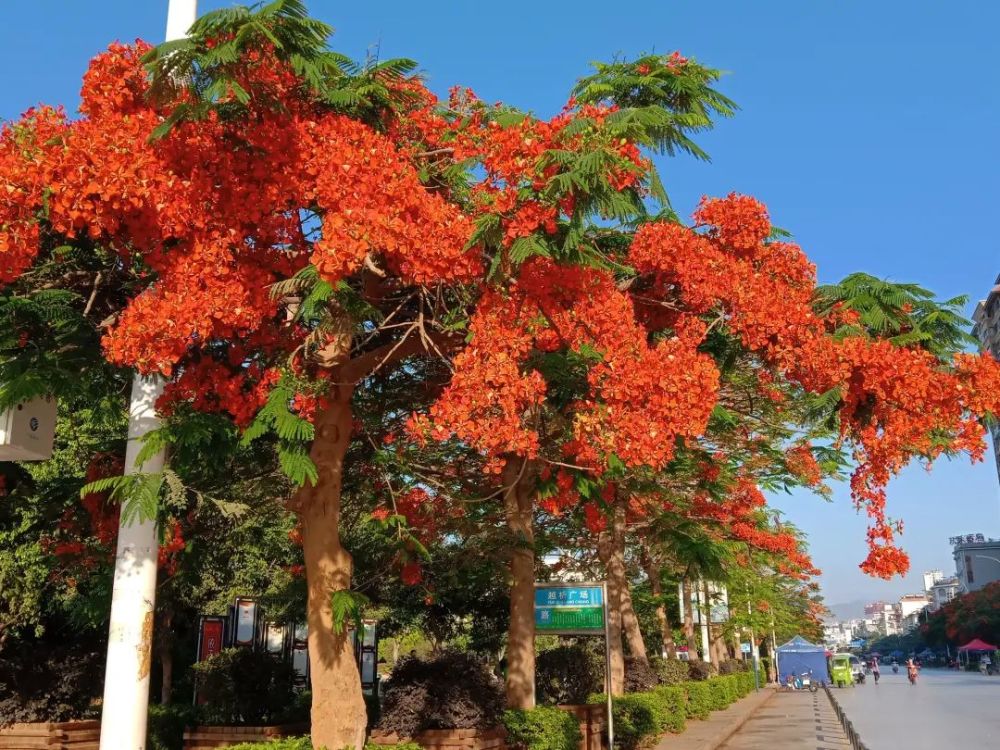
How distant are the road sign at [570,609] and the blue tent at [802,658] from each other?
1556 inches

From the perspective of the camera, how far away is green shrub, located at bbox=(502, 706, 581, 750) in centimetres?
1094

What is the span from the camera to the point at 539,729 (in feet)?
36.7

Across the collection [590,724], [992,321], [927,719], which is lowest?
[927,719]

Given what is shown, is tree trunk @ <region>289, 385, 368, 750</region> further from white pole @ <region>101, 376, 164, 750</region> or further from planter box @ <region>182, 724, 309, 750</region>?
planter box @ <region>182, 724, 309, 750</region>

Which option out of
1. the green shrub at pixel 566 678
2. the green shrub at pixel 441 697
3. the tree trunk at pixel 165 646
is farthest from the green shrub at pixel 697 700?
the tree trunk at pixel 165 646

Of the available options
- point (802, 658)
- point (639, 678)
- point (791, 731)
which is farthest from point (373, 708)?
point (802, 658)

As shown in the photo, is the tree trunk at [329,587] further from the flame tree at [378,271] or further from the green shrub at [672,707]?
the green shrub at [672,707]

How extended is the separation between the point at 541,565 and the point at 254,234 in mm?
13993

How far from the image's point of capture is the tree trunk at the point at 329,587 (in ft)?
24.0

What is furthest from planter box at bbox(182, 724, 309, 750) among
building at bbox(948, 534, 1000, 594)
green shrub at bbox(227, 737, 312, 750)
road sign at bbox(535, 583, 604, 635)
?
building at bbox(948, 534, 1000, 594)

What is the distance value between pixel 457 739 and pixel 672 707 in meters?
9.97

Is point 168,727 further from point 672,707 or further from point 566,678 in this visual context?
point 672,707

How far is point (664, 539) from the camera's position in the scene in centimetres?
1219

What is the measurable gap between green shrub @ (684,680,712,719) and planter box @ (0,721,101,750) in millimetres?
15265
